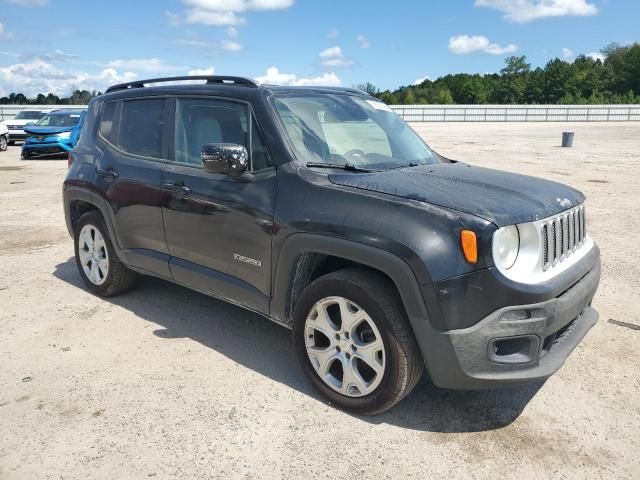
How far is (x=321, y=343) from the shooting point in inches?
135

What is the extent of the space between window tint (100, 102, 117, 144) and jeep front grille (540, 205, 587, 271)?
12.0 ft

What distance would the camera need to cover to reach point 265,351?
13.5 feet

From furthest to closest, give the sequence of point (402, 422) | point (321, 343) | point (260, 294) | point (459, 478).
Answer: point (260, 294), point (321, 343), point (402, 422), point (459, 478)

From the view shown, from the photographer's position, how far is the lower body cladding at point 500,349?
279 centimetres

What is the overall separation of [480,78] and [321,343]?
115886mm

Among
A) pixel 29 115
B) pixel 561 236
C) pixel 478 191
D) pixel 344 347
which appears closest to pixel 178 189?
pixel 344 347

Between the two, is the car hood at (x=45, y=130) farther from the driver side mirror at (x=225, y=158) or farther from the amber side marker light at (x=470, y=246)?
the amber side marker light at (x=470, y=246)

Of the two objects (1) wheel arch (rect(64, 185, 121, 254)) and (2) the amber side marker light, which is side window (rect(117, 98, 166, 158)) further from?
(2) the amber side marker light

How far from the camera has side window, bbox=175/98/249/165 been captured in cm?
388

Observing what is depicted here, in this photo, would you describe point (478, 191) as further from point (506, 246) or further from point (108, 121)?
point (108, 121)

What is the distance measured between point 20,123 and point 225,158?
24.0 metres

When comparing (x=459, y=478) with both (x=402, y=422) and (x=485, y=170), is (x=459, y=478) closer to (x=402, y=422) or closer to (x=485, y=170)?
(x=402, y=422)

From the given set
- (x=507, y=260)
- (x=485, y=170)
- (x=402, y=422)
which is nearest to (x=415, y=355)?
(x=402, y=422)

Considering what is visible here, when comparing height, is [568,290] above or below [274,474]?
above
